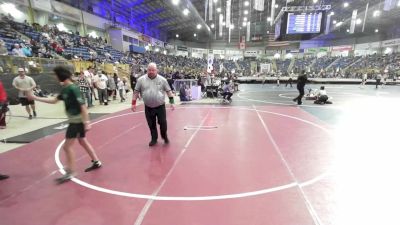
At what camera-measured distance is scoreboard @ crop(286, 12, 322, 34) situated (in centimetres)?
1527

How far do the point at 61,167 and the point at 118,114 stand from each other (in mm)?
5418

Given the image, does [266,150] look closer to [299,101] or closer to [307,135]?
[307,135]

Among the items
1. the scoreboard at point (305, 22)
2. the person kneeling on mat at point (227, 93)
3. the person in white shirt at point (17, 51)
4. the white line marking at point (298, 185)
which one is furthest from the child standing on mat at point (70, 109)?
the scoreboard at point (305, 22)

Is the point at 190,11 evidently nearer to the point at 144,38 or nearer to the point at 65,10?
the point at 65,10

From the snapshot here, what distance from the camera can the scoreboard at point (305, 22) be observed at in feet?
50.1

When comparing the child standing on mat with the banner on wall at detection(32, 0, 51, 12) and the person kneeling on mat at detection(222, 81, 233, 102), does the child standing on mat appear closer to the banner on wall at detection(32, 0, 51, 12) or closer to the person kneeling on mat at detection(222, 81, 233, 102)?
the person kneeling on mat at detection(222, 81, 233, 102)

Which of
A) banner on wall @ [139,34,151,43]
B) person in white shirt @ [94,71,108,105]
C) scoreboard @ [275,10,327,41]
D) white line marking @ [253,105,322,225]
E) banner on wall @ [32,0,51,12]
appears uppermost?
banner on wall @ [32,0,51,12]

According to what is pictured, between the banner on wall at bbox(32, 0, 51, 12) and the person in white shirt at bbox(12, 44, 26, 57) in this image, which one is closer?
the person in white shirt at bbox(12, 44, 26, 57)

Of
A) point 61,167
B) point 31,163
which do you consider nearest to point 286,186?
point 61,167

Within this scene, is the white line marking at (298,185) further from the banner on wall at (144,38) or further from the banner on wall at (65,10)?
the banner on wall at (144,38)

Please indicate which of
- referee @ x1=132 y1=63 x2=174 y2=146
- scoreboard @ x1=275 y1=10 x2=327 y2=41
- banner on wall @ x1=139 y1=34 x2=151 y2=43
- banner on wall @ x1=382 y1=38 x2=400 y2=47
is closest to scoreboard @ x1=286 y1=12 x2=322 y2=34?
scoreboard @ x1=275 y1=10 x2=327 y2=41

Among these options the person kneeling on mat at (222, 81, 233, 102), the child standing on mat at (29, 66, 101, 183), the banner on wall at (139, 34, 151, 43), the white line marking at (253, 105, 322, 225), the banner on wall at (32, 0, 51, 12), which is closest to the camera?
the white line marking at (253, 105, 322, 225)

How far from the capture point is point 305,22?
15266mm

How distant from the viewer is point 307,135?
22.0ft
